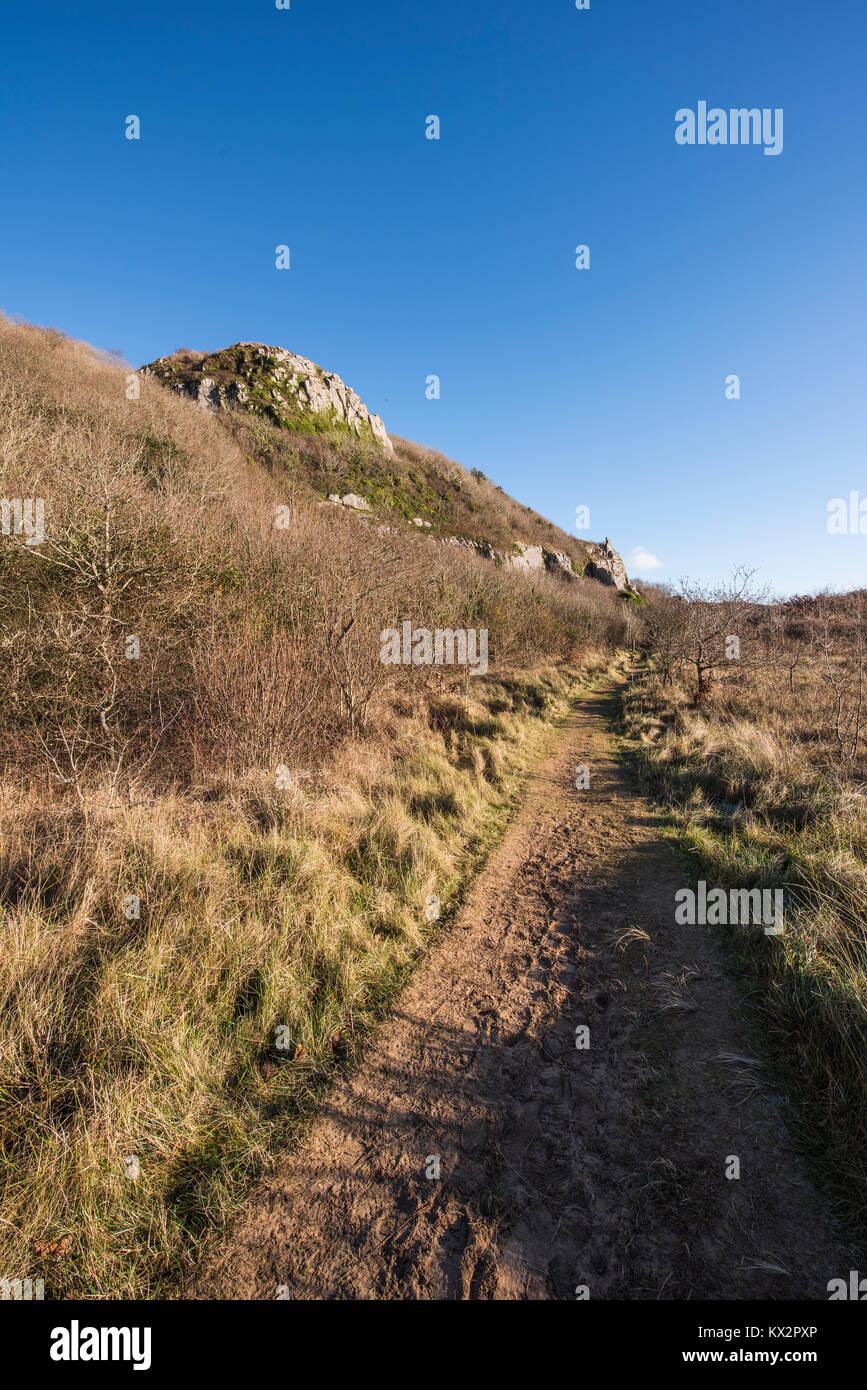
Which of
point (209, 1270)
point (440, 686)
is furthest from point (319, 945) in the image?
point (440, 686)

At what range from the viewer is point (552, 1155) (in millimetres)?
2441

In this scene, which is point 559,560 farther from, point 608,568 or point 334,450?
point 334,450

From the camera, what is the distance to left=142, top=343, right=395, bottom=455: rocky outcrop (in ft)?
90.9

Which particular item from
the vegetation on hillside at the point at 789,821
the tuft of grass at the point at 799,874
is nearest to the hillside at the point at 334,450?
the vegetation on hillside at the point at 789,821

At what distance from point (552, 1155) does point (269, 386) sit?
37.4 m

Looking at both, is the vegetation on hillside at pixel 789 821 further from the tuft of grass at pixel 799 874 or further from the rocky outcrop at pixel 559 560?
the rocky outcrop at pixel 559 560

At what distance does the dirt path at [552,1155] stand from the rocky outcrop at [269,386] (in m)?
30.5

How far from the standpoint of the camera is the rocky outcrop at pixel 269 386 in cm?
2770

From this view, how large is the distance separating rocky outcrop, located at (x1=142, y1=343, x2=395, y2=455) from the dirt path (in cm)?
3054

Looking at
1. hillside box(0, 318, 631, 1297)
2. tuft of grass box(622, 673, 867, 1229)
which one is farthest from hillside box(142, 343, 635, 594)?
tuft of grass box(622, 673, 867, 1229)

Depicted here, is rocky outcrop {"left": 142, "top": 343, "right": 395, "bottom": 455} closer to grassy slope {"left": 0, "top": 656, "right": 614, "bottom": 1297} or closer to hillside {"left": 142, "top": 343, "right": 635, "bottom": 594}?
hillside {"left": 142, "top": 343, "right": 635, "bottom": 594}

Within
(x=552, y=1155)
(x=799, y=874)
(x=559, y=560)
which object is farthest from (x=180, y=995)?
(x=559, y=560)
